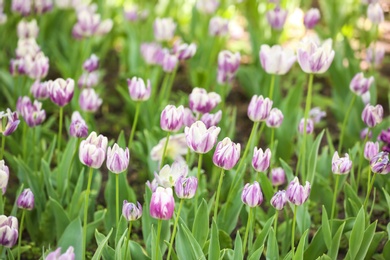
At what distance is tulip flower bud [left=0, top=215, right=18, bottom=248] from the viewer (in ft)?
5.96

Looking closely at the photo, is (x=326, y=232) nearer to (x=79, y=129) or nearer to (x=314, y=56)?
(x=314, y=56)

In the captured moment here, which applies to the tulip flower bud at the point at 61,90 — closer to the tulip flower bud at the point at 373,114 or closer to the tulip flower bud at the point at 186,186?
the tulip flower bud at the point at 186,186

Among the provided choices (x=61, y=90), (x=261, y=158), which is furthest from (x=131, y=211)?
(x=61, y=90)

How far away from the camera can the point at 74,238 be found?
200cm

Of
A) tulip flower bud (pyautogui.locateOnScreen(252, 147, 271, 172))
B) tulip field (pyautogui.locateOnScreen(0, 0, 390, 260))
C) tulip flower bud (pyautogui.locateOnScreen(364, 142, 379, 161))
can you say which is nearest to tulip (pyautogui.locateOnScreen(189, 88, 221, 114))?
tulip field (pyautogui.locateOnScreen(0, 0, 390, 260))

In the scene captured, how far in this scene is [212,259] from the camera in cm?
189

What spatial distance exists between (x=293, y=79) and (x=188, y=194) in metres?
2.05

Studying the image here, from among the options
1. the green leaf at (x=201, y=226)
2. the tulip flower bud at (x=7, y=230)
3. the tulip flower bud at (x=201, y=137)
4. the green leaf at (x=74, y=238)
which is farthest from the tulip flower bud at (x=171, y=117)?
the tulip flower bud at (x=7, y=230)

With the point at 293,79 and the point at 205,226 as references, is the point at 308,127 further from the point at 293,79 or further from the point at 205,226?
the point at 293,79

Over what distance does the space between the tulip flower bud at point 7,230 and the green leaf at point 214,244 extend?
1.59 ft

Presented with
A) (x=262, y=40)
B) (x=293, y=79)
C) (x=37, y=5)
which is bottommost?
(x=293, y=79)

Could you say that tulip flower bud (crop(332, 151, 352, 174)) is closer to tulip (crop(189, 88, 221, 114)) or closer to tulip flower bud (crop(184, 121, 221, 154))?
tulip flower bud (crop(184, 121, 221, 154))

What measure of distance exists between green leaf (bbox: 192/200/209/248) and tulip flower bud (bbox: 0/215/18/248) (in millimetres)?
477

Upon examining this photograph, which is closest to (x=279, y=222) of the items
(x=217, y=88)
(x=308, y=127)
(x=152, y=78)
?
(x=308, y=127)
